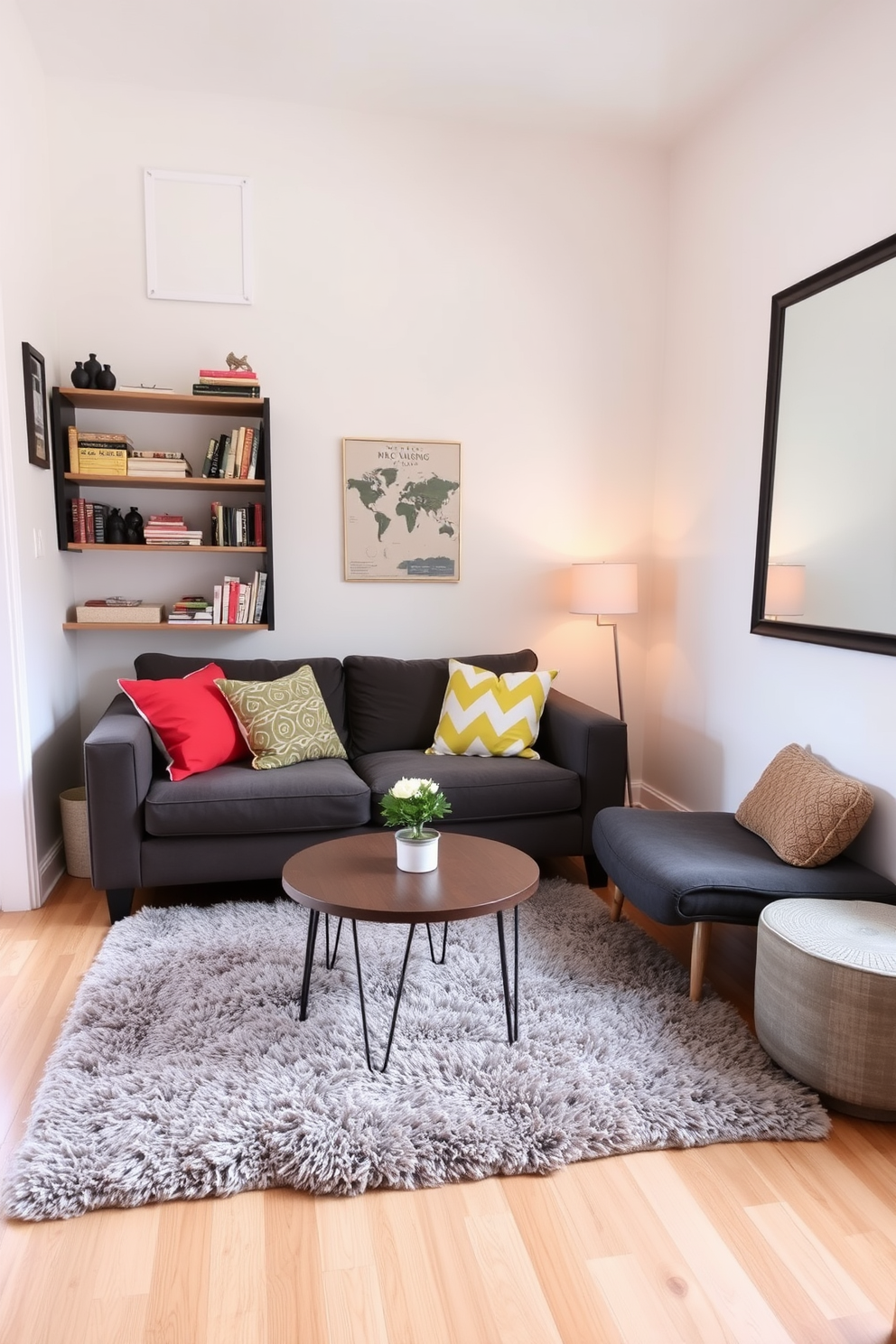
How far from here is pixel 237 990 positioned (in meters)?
2.43

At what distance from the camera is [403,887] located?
2170 millimetres

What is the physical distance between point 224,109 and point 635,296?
1.92m

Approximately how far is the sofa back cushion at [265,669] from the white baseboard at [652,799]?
1505 millimetres

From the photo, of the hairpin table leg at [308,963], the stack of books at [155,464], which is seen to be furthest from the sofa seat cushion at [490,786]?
the stack of books at [155,464]

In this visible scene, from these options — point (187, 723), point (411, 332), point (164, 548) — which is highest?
point (411, 332)

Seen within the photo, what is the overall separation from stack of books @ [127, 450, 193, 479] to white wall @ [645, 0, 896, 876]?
7.06 feet

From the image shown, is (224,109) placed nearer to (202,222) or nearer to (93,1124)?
(202,222)

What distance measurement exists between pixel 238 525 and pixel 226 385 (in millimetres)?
546

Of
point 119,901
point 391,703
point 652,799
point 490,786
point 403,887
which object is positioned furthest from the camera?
→ point 652,799

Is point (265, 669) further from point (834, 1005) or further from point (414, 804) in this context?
point (834, 1005)

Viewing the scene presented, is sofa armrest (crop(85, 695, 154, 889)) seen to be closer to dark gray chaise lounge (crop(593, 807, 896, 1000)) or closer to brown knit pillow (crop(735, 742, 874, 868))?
dark gray chaise lounge (crop(593, 807, 896, 1000))

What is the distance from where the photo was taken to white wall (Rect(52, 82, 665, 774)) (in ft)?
11.8

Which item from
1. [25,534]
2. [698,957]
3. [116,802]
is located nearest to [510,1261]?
[698,957]

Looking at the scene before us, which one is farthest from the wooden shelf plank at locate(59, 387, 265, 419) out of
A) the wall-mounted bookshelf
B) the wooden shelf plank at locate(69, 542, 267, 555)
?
the wooden shelf plank at locate(69, 542, 267, 555)
